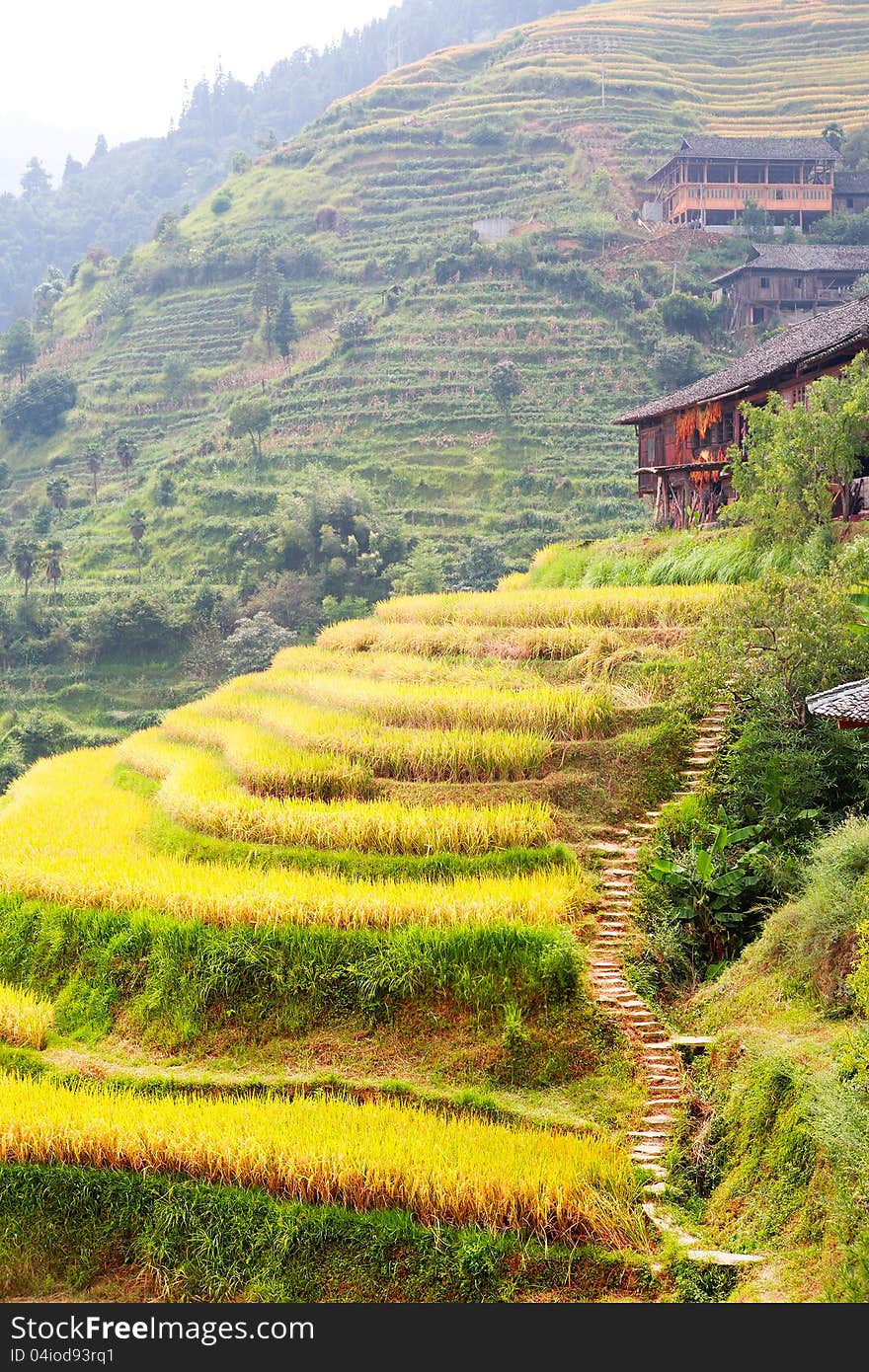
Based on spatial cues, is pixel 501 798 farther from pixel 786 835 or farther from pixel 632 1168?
pixel 632 1168

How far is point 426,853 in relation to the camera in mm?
15039

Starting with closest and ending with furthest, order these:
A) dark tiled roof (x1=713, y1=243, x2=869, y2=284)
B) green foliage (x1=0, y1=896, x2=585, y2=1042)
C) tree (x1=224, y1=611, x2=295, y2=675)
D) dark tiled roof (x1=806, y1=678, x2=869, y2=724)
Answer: dark tiled roof (x1=806, y1=678, x2=869, y2=724)
green foliage (x1=0, y1=896, x2=585, y2=1042)
tree (x1=224, y1=611, x2=295, y2=675)
dark tiled roof (x1=713, y1=243, x2=869, y2=284)

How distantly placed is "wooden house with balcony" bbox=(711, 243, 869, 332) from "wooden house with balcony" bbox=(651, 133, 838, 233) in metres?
10.0

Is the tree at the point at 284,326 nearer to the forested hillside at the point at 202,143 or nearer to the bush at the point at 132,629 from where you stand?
the bush at the point at 132,629

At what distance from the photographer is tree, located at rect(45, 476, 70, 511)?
62.4 m

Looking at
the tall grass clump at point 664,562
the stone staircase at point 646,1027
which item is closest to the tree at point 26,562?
the tall grass clump at point 664,562

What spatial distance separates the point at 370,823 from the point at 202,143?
158137mm

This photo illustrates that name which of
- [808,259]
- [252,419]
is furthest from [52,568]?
[808,259]

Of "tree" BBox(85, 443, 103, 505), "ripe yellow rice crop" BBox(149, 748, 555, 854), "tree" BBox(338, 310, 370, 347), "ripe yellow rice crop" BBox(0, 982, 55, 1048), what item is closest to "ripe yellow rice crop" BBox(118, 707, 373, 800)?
"ripe yellow rice crop" BBox(149, 748, 555, 854)

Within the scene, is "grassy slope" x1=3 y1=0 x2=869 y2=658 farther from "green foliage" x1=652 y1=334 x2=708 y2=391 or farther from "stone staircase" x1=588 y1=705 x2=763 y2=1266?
"stone staircase" x1=588 y1=705 x2=763 y2=1266

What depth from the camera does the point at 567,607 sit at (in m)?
22.0

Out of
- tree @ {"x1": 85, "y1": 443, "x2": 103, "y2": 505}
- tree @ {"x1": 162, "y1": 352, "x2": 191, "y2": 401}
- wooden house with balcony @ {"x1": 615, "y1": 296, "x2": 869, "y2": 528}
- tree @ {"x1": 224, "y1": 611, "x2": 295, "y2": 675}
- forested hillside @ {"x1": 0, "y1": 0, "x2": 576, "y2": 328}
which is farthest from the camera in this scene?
forested hillside @ {"x1": 0, "y1": 0, "x2": 576, "y2": 328}

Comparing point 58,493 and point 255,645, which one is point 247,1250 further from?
point 58,493

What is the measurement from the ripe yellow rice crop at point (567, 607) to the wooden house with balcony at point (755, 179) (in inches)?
2188
